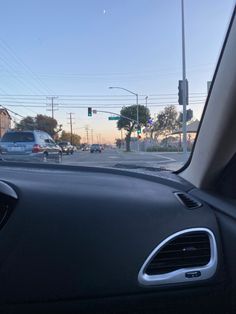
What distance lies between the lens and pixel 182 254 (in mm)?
2152

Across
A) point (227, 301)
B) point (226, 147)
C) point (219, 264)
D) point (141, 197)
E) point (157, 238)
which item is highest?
point (226, 147)

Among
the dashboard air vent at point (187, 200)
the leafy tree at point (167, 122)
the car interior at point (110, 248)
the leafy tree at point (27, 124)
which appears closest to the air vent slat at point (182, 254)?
the car interior at point (110, 248)

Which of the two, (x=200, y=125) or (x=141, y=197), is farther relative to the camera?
(x=200, y=125)

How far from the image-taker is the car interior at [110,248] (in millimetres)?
1925

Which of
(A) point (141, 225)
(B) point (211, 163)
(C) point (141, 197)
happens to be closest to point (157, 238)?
(A) point (141, 225)

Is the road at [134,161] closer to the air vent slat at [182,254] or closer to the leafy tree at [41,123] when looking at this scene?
the leafy tree at [41,123]

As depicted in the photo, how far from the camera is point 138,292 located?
2016 millimetres

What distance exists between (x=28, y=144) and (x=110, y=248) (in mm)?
16046

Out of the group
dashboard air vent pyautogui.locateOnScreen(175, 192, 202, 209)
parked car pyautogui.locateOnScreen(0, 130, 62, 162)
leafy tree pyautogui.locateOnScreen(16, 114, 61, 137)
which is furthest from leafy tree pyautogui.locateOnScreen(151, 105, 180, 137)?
dashboard air vent pyautogui.locateOnScreen(175, 192, 202, 209)

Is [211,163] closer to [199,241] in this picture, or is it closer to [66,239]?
[199,241]

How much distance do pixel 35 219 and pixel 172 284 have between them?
0.64m

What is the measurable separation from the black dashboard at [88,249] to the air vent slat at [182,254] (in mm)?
42

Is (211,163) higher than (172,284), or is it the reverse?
(211,163)

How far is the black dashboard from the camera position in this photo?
1914 mm
